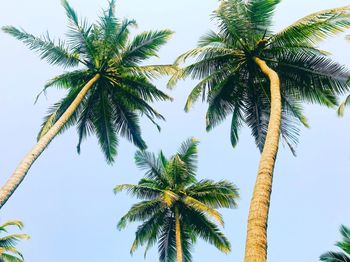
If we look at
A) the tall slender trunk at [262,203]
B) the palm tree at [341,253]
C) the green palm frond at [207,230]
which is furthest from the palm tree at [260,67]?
the green palm frond at [207,230]

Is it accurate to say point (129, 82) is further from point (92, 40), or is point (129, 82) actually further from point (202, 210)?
point (202, 210)

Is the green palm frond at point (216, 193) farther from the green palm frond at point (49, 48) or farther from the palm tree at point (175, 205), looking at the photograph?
the green palm frond at point (49, 48)

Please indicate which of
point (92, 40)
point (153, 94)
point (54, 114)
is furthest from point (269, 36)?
point (54, 114)

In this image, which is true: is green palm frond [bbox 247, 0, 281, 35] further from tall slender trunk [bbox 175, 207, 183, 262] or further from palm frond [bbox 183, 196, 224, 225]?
tall slender trunk [bbox 175, 207, 183, 262]

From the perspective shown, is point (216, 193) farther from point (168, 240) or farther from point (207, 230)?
point (168, 240)

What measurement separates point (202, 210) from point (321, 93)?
30.1 feet

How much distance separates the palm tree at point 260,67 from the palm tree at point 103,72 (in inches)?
106

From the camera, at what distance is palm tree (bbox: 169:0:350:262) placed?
13602 millimetres

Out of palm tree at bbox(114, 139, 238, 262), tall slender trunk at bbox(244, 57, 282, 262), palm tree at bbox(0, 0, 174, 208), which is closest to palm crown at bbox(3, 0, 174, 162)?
palm tree at bbox(0, 0, 174, 208)

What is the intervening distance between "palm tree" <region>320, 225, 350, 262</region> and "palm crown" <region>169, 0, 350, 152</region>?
4796mm

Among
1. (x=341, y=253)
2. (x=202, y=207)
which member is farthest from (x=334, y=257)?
(x=202, y=207)

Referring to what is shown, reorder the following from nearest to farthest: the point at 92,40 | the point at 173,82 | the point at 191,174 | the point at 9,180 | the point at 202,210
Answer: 1. the point at 9,180
2. the point at 173,82
3. the point at 92,40
4. the point at 202,210
5. the point at 191,174

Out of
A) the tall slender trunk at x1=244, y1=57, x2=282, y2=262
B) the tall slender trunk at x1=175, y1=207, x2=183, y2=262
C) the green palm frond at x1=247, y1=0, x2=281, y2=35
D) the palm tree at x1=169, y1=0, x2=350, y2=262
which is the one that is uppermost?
the green palm frond at x1=247, y1=0, x2=281, y2=35

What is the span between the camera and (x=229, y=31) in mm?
15070
